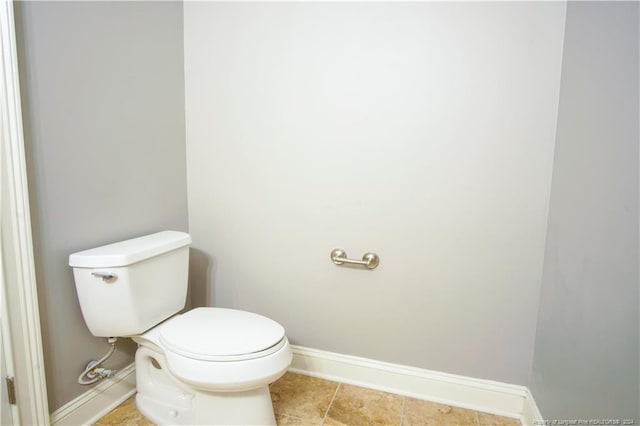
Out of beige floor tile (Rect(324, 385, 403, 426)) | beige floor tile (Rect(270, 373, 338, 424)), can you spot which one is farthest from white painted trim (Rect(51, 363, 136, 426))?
beige floor tile (Rect(324, 385, 403, 426))

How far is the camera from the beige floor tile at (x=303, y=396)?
1.53 meters

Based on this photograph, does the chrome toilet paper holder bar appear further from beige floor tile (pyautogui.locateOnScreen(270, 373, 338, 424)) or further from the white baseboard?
beige floor tile (pyautogui.locateOnScreen(270, 373, 338, 424))

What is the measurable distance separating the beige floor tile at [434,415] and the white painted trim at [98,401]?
121 cm

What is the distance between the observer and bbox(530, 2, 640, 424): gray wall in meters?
0.87

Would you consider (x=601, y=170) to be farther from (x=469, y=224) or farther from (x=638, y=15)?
(x=469, y=224)

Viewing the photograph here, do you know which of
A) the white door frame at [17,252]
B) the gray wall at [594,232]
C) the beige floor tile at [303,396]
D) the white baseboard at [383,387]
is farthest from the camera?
the beige floor tile at [303,396]

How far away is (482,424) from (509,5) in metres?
1.67

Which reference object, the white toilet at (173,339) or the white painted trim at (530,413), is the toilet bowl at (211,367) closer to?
the white toilet at (173,339)

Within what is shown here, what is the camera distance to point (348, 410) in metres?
1.56

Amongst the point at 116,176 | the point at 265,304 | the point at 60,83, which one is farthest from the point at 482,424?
the point at 60,83

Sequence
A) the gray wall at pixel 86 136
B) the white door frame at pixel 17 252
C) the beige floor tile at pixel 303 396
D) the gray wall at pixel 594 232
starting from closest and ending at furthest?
the gray wall at pixel 594 232 < the white door frame at pixel 17 252 < the gray wall at pixel 86 136 < the beige floor tile at pixel 303 396

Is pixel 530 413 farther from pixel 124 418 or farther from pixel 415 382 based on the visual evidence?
pixel 124 418

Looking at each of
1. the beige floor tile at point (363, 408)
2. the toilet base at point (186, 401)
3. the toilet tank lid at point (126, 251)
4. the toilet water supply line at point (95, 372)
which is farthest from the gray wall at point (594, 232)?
the toilet water supply line at point (95, 372)

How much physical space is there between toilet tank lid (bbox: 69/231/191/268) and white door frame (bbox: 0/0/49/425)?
15 cm
